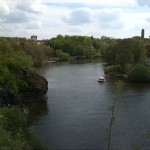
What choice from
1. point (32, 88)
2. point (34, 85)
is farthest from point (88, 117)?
point (34, 85)

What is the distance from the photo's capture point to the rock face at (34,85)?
5428 cm

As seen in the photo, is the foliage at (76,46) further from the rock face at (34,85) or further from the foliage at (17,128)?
the foliage at (17,128)

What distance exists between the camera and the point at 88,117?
137ft

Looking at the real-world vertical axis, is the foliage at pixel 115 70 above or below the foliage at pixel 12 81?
below

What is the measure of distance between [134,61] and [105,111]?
142 ft

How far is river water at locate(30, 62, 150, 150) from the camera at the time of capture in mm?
32731

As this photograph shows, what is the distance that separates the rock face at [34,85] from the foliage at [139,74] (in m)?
25.2

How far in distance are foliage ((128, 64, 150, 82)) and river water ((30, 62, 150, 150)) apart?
21.3 ft

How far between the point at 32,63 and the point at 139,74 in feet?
83.4

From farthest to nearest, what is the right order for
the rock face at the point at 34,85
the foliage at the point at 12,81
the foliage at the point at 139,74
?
the foliage at the point at 139,74
the rock face at the point at 34,85
the foliage at the point at 12,81

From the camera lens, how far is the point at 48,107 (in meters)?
47.8

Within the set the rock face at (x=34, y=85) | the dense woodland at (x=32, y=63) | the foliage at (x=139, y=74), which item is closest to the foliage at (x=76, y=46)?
the dense woodland at (x=32, y=63)

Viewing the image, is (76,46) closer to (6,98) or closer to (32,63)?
(32,63)

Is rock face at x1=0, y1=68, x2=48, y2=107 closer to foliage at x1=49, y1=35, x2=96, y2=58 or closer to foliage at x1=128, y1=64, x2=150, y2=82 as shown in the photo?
foliage at x1=128, y1=64, x2=150, y2=82
